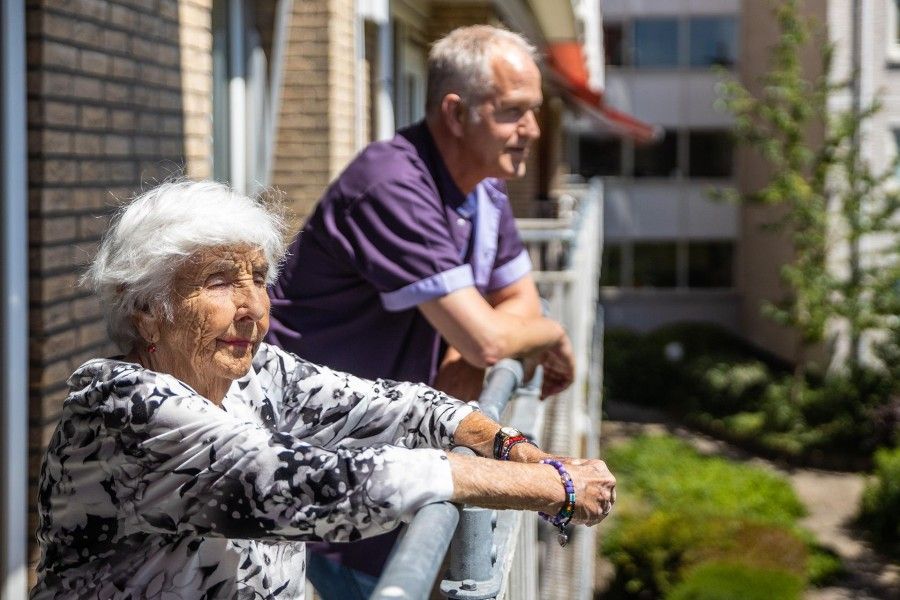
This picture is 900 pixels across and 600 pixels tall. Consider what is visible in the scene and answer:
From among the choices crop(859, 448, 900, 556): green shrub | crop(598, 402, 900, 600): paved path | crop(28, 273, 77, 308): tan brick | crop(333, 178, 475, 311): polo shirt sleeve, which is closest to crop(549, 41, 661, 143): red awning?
crop(598, 402, 900, 600): paved path

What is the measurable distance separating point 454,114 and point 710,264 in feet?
89.9

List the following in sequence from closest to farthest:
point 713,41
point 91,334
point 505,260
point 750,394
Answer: point 505,260 < point 91,334 < point 750,394 < point 713,41

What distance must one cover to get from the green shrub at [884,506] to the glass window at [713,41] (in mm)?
13527

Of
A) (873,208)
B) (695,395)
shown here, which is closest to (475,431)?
(873,208)

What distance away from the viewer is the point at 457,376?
8.97 ft

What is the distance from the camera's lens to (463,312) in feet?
8.21

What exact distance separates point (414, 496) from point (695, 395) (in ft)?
77.6

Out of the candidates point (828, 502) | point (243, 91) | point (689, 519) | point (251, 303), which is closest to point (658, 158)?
point (828, 502)

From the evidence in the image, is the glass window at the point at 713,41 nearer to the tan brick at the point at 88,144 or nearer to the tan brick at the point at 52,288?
the tan brick at the point at 88,144

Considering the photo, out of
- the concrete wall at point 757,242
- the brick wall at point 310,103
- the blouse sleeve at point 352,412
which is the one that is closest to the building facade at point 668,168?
the concrete wall at point 757,242

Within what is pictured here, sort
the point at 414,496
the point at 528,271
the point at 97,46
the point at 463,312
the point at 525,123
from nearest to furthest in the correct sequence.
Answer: the point at 414,496
the point at 463,312
the point at 525,123
the point at 528,271
the point at 97,46

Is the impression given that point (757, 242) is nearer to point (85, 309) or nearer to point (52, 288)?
point (85, 309)

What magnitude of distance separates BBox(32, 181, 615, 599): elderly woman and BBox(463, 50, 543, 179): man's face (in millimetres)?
800

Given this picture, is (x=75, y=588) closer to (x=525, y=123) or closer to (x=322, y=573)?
(x=322, y=573)
